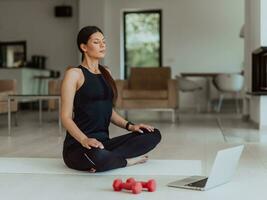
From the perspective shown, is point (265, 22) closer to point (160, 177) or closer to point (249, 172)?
point (249, 172)

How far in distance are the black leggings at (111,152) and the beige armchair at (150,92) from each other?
352 centimetres

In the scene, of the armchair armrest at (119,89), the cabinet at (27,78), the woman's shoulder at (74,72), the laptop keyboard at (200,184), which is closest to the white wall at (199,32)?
the cabinet at (27,78)

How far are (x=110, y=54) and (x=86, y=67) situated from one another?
7.51 metres

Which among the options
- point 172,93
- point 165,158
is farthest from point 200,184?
point 172,93

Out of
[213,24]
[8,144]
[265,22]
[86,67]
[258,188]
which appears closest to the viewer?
[258,188]

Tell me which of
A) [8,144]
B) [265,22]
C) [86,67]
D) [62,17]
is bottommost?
[8,144]

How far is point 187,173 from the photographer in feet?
8.88

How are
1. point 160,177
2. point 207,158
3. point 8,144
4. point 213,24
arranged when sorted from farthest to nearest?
point 213,24, point 8,144, point 207,158, point 160,177

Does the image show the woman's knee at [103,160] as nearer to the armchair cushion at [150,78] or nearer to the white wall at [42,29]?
the armchair cushion at [150,78]

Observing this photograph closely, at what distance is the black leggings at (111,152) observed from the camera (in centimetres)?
261

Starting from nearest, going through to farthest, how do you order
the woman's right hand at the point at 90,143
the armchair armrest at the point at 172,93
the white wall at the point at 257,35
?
the woman's right hand at the point at 90,143 < the white wall at the point at 257,35 < the armchair armrest at the point at 172,93

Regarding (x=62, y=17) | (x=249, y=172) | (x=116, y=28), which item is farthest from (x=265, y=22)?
(x=62, y=17)

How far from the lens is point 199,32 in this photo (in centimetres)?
994

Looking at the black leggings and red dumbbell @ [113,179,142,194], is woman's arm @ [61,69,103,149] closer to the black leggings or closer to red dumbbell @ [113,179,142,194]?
the black leggings
